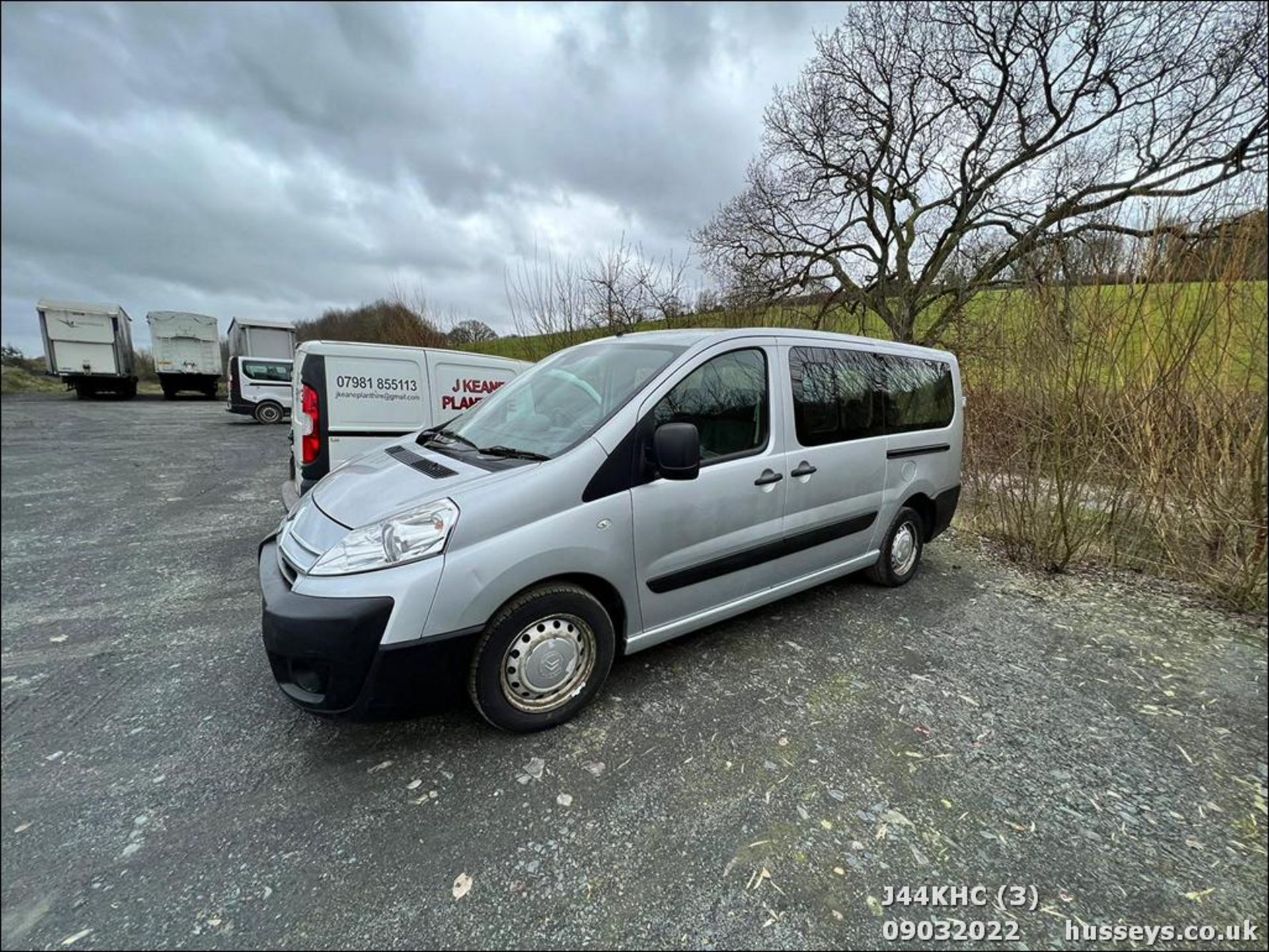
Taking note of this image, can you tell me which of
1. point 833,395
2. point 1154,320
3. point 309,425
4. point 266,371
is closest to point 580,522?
point 833,395

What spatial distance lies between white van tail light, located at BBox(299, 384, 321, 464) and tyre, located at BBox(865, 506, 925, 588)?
4.95 metres

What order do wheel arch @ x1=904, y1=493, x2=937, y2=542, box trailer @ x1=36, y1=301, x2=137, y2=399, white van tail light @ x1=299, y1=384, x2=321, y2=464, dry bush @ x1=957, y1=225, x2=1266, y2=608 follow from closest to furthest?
box trailer @ x1=36, y1=301, x2=137, y2=399, dry bush @ x1=957, y1=225, x2=1266, y2=608, wheel arch @ x1=904, y1=493, x2=937, y2=542, white van tail light @ x1=299, y1=384, x2=321, y2=464

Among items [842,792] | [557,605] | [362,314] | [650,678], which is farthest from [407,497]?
[362,314]

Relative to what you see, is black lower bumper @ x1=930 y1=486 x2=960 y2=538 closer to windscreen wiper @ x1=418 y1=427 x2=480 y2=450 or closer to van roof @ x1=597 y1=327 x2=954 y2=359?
van roof @ x1=597 y1=327 x2=954 y2=359

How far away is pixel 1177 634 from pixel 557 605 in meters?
4.28

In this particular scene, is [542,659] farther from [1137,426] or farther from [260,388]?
[260,388]

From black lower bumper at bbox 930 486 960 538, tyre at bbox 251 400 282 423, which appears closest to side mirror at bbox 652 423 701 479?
black lower bumper at bbox 930 486 960 538

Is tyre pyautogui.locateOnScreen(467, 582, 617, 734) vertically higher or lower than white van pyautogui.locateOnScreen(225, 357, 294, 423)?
lower

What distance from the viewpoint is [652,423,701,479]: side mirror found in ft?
7.98

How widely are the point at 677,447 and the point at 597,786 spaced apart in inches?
57.8

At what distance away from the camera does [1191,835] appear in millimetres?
2045

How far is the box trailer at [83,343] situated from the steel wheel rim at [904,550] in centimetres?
443

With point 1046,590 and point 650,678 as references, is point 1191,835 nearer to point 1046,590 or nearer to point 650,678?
point 650,678

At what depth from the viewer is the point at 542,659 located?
2414 millimetres
